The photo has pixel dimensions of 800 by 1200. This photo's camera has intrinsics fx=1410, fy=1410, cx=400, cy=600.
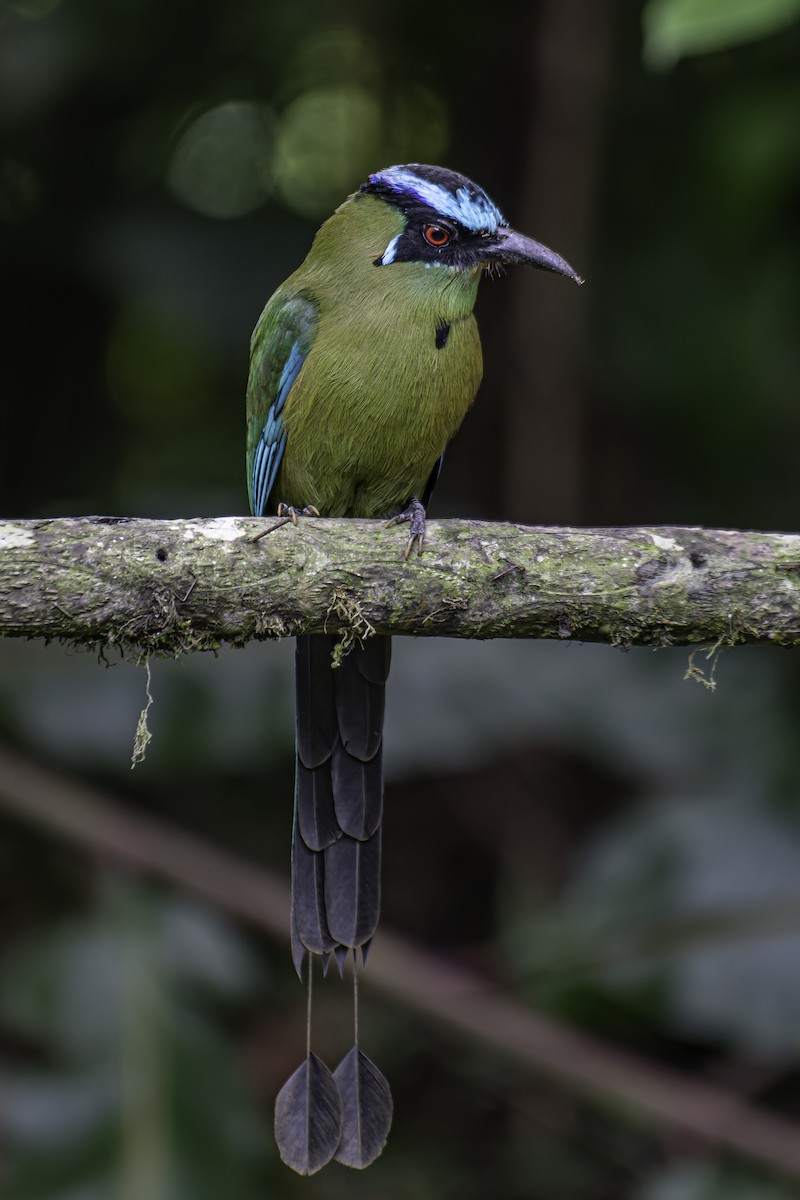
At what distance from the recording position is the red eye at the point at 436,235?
2852mm

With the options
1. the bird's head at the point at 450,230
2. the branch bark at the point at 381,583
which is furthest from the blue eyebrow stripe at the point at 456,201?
the branch bark at the point at 381,583

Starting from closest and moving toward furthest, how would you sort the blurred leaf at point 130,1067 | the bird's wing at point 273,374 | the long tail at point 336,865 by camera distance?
the long tail at point 336,865 < the bird's wing at point 273,374 < the blurred leaf at point 130,1067

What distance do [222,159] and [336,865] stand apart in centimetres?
301

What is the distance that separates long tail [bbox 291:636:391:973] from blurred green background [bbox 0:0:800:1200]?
0.83 m

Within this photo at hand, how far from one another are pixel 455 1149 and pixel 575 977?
119 cm

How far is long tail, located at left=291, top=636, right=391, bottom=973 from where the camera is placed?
8.32 feet

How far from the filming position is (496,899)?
4488mm

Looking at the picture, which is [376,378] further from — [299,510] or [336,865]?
[336,865]

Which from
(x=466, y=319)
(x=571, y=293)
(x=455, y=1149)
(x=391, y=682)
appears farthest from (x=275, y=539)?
(x=455, y=1149)

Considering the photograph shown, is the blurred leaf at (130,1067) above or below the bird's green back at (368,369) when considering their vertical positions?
below

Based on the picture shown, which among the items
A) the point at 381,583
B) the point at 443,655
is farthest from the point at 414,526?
the point at 443,655

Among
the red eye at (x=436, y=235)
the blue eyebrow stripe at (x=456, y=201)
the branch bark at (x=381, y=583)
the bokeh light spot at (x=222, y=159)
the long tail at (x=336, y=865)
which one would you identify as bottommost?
the long tail at (x=336, y=865)

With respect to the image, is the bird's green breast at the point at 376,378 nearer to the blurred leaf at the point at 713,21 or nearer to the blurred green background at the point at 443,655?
the blurred leaf at the point at 713,21

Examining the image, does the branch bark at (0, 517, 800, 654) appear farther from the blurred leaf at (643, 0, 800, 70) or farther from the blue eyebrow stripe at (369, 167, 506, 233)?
the blue eyebrow stripe at (369, 167, 506, 233)
